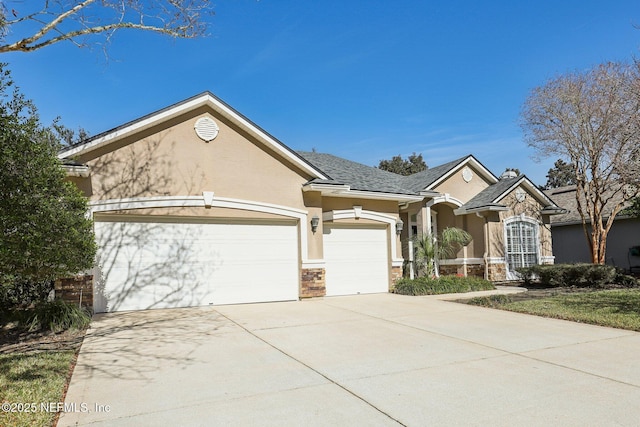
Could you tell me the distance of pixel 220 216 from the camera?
11398 millimetres

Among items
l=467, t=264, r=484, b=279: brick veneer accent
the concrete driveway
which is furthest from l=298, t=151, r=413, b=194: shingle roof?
the concrete driveway

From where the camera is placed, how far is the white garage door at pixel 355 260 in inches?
531

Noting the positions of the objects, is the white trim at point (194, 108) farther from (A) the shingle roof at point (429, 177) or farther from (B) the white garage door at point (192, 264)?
(A) the shingle roof at point (429, 177)

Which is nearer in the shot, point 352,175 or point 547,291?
point 547,291

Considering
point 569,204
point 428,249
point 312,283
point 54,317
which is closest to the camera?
point 54,317

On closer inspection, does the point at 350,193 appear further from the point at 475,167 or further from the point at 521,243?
the point at 521,243

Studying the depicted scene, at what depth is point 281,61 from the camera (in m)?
13.5

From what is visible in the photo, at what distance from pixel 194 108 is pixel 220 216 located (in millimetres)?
2834

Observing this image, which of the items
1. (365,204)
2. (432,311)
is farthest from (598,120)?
(432,311)

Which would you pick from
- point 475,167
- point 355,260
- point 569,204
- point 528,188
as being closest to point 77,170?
point 355,260

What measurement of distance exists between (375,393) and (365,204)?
9.75 metres

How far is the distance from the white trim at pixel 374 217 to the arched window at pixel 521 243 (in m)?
6.43

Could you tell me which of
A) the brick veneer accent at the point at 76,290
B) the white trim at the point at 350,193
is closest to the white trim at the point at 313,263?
the white trim at the point at 350,193

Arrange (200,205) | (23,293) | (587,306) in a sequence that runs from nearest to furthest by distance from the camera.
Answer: (23,293) → (587,306) → (200,205)
